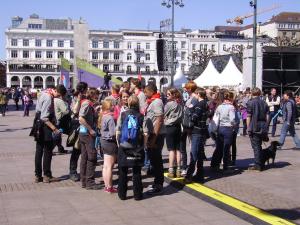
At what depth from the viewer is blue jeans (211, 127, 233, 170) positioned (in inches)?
386

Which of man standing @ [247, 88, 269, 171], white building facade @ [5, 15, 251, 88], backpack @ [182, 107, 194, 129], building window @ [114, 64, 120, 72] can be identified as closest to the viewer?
backpack @ [182, 107, 194, 129]

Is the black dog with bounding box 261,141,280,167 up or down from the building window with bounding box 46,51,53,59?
down

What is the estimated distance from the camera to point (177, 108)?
8.96m

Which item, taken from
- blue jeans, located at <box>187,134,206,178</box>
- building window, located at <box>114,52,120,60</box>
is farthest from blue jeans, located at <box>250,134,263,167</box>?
building window, located at <box>114,52,120,60</box>

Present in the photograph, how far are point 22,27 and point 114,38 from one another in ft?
83.9

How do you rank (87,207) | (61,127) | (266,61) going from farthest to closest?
(266,61), (61,127), (87,207)

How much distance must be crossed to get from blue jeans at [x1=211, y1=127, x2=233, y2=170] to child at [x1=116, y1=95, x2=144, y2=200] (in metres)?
2.74

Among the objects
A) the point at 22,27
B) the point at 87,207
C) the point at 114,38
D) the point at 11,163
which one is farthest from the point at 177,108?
the point at 22,27

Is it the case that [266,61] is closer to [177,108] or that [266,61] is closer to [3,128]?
[3,128]

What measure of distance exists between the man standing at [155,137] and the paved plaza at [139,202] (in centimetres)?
24

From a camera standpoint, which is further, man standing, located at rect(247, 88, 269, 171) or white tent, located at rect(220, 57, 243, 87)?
white tent, located at rect(220, 57, 243, 87)

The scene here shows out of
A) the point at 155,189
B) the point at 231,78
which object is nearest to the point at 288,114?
the point at 155,189

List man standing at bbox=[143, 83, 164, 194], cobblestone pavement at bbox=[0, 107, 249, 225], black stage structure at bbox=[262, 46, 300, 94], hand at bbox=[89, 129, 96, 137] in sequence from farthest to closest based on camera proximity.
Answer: black stage structure at bbox=[262, 46, 300, 94] < hand at bbox=[89, 129, 96, 137] < man standing at bbox=[143, 83, 164, 194] < cobblestone pavement at bbox=[0, 107, 249, 225]

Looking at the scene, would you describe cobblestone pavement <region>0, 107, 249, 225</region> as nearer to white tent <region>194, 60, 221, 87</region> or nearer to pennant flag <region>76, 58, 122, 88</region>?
pennant flag <region>76, 58, 122, 88</region>
